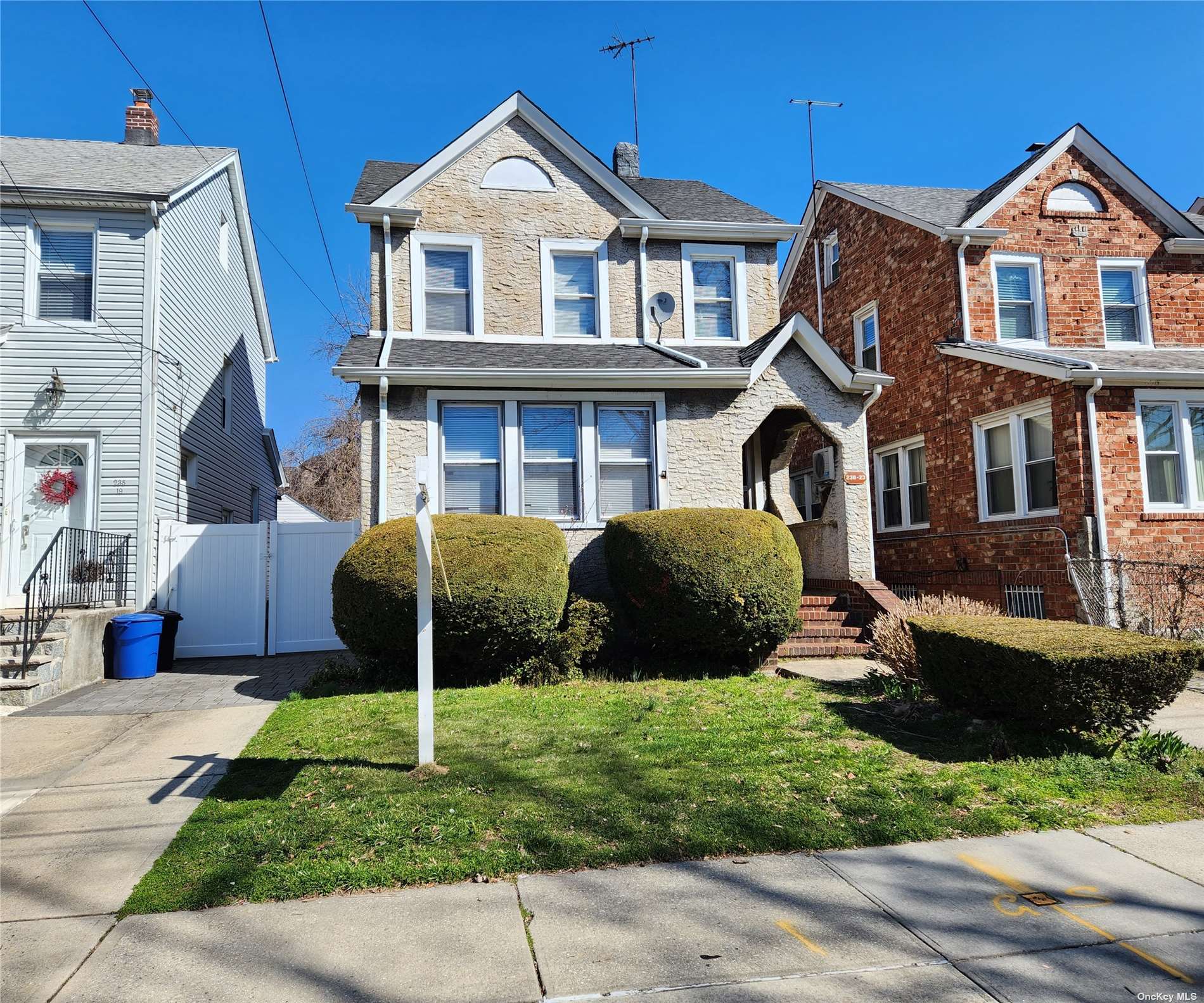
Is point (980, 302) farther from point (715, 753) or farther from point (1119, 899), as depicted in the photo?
point (1119, 899)

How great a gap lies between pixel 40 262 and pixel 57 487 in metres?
3.59

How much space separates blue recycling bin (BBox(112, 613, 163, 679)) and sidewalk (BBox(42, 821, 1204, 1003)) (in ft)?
25.6

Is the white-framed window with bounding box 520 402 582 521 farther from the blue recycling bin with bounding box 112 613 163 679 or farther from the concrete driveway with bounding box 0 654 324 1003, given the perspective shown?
the blue recycling bin with bounding box 112 613 163 679

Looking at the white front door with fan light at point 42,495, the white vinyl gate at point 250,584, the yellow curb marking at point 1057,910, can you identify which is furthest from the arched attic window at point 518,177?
the yellow curb marking at point 1057,910

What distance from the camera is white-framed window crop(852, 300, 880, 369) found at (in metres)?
16.8

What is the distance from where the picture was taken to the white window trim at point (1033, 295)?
46.2ft

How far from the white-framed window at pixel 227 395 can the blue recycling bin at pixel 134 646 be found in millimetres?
6765

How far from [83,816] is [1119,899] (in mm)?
5747

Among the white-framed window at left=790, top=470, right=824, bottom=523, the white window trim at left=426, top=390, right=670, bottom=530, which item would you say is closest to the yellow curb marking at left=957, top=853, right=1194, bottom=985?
the white window trim at left=426, top=390, right=670, bottom=530

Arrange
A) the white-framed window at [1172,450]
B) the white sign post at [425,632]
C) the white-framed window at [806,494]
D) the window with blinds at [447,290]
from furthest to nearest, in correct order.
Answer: the white-framed window at [806,494] → the window with blinds at [447,290] → the white-framed window at [1172,450] → the white sign post at [425,632]

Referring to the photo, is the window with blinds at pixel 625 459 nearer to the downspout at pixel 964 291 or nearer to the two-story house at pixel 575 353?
the two-story house at pixel 575 353

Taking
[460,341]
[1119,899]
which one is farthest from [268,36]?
[1119,899]

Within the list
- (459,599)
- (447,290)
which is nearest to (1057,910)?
(459,599)

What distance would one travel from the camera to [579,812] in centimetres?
457
